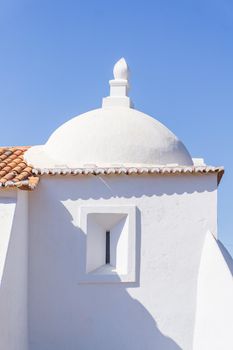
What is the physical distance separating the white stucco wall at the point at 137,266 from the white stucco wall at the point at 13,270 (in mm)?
308

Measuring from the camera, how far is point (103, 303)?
8.55 metres

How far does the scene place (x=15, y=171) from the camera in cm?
880

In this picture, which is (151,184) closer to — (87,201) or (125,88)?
(87,201)

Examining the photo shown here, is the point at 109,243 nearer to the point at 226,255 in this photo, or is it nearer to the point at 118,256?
the point at 118,256

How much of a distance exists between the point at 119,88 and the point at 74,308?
512 centimetres

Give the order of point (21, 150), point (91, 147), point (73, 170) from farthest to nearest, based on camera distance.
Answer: point (21, 150)
point (91, 147)
point (73, 170)

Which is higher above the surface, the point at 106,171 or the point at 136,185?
the point at 106,171

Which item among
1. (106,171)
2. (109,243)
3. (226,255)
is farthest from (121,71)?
(226,255)

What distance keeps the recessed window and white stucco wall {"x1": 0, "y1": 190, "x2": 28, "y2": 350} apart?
1.10m

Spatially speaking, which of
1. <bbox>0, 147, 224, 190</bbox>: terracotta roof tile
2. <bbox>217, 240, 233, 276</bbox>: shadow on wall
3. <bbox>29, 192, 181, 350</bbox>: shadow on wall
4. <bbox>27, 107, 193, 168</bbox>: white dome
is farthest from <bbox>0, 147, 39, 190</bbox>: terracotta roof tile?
<bbox>217, 240, 233, 276</bbox>: shadow on wall

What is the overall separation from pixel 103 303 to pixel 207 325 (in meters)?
1.88

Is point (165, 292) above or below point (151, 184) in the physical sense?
below

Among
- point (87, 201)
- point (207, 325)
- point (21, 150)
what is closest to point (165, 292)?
point (207, 325)

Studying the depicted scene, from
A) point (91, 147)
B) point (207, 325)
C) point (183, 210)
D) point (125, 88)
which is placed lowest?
point (207, 325)
